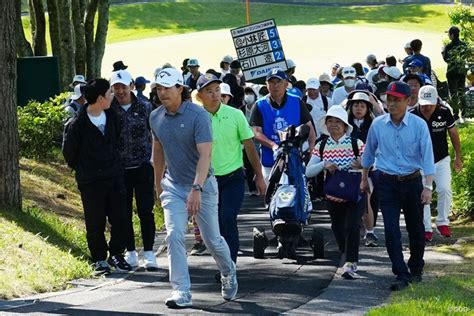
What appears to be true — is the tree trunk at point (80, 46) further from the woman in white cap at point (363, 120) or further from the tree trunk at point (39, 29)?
the woman in white cap at point (363, 120)

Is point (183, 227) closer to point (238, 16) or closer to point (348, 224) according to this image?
point (348, 224)

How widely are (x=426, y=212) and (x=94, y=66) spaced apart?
1576 centimetres

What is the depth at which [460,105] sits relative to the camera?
22297mm

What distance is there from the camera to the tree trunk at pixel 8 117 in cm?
1439

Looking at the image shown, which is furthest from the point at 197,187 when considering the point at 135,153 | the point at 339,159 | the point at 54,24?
the point at 54,24

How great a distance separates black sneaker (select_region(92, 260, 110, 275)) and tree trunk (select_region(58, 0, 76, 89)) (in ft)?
44.6

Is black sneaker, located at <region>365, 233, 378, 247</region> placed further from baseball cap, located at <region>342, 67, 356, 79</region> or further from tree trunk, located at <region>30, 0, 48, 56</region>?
tree trunk, located at <region>30, 0, 48, 56</region>

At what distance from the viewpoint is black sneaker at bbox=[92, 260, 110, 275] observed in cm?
1255

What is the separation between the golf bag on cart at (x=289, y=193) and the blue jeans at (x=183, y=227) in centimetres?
174

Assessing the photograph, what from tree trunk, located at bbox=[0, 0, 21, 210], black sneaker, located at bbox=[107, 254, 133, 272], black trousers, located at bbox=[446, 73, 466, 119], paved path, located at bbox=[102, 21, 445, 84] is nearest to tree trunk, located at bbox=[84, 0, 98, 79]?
black trousers, located at bbox=[446, 73, 466, 119]

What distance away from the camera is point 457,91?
2381 cm

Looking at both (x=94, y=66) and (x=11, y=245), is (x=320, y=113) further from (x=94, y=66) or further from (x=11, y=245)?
(x=94, y=66)

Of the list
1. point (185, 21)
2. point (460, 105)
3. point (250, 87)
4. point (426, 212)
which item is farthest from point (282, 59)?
point (185, 21)

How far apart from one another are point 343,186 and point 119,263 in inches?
94.6
